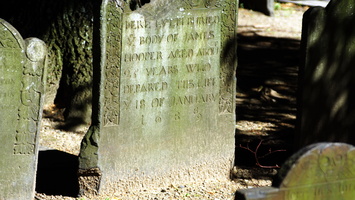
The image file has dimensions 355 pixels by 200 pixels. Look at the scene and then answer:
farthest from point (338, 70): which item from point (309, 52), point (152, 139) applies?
point (152, 139)

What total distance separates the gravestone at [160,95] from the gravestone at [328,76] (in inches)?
30.4

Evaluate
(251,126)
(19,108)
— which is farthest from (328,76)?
(19,108)

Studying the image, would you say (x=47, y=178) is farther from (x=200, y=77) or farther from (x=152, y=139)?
(x=200, y=77)

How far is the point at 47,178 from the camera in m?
6.87

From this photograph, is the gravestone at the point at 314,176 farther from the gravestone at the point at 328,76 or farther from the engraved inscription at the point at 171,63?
the engraved inscription at the point at 171,63

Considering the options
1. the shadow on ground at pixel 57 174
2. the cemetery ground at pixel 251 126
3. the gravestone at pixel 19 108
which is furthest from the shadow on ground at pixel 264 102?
the gravestone at pixel 19 108

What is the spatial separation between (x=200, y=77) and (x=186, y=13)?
59cm

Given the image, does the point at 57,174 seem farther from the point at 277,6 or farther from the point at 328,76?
the point at 277,6

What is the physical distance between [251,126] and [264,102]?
1.01m

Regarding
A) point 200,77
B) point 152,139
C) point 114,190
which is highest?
point 200,77

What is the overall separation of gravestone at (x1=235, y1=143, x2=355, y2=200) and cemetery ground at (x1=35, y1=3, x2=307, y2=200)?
8.44 ft

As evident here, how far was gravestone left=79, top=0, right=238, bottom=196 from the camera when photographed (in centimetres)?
621

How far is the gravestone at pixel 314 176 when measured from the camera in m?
3.81

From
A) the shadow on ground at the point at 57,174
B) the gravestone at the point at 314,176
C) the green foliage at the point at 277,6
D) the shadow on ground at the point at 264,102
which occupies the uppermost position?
the green foliage at the point at 277,6
